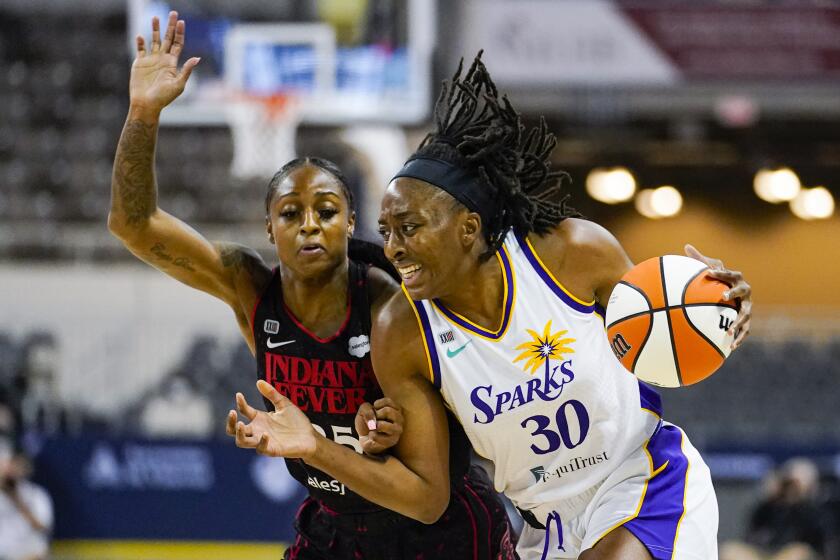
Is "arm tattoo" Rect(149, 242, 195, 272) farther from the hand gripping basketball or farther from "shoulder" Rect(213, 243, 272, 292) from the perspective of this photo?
the hand gripping basketball

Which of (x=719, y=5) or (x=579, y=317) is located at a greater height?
(x=719, y=5)

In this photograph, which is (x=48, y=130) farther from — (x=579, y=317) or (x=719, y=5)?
(x=579, y=317)

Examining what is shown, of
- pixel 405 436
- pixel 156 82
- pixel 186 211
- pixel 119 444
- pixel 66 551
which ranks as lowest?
pixel 66 551

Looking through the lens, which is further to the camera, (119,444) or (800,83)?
(800,83)

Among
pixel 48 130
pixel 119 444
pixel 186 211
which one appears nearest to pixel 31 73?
pixel 48 130

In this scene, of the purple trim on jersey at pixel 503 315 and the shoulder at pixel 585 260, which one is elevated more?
the shoulder at pixel 585 260

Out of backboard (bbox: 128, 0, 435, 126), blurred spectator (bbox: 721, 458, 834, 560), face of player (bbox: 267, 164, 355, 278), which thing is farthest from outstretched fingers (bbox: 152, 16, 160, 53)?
blurred spectator (bbox: 721, 458, 834, 560)

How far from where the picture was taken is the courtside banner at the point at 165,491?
10219mm

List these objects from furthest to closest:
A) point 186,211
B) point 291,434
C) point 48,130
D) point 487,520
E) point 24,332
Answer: point 48,130 → point 186,211 → point 24,332 → point 487,520 → point 291,434

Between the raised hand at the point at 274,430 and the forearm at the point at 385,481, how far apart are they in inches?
2.5

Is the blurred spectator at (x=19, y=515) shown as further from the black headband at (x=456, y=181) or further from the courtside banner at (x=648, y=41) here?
the black headband at (x=456, y=181)

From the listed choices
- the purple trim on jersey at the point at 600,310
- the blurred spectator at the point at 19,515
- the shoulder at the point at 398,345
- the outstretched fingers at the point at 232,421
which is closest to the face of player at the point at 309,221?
the shoulder at the point at 398,345

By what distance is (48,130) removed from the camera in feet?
50.1

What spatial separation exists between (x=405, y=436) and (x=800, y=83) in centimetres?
1074
